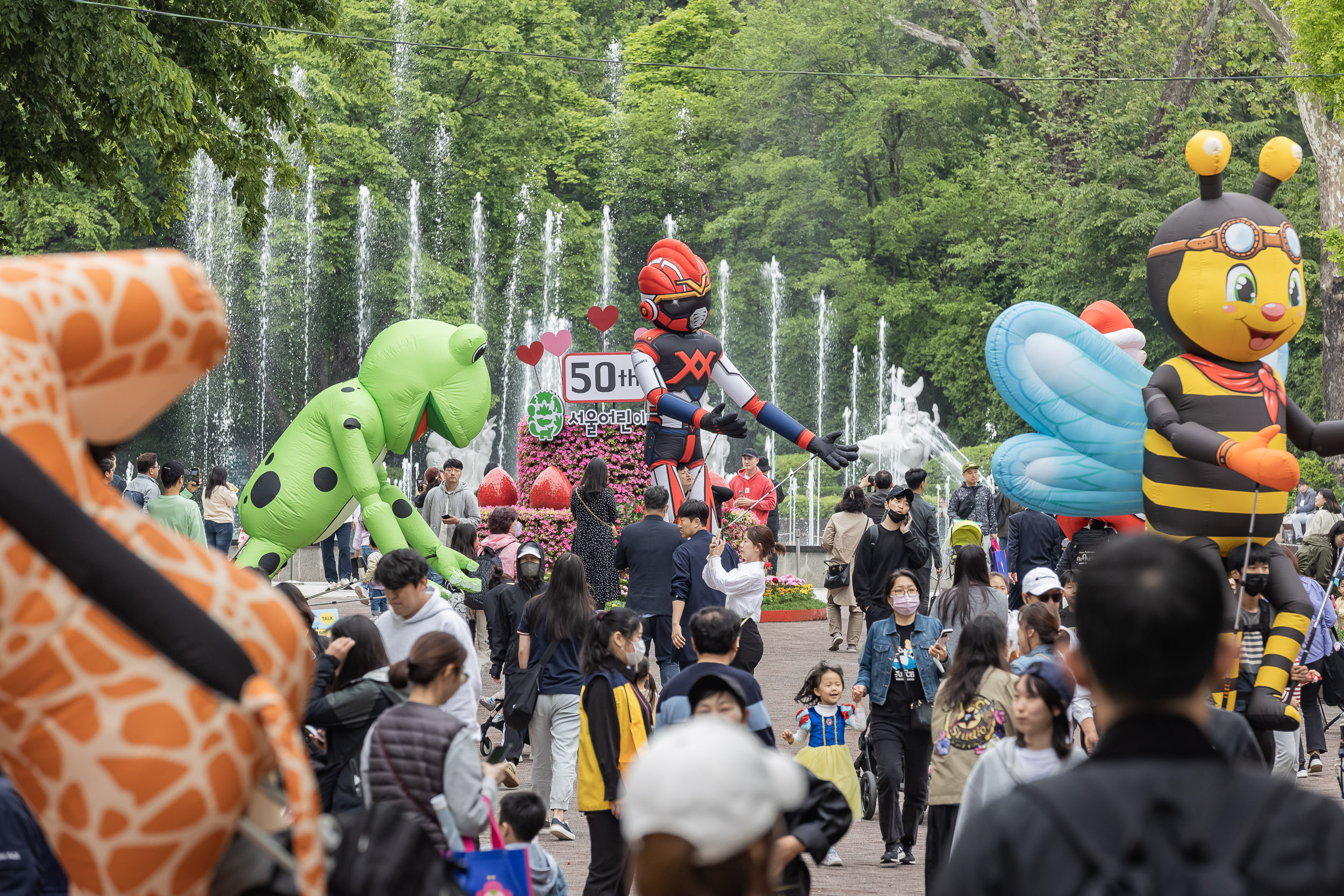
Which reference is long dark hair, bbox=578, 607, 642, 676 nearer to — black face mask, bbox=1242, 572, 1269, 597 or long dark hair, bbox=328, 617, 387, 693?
long dark hair, bbox=328, 617, 387, 693

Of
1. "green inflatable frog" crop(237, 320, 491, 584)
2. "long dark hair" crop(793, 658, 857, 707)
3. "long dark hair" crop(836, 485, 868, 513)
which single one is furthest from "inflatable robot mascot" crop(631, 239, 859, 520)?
"long dark hair" crop(793, 658, 857, 707)

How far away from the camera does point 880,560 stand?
11891mm

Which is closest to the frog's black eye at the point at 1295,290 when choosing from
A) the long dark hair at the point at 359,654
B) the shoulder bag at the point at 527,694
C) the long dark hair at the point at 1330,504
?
the shoulder bag at the point at 527,694

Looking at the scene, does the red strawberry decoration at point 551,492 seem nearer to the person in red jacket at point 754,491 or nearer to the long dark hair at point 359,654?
the person in red jacket at point 754,491

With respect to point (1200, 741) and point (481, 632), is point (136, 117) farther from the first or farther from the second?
point (1200, 741)

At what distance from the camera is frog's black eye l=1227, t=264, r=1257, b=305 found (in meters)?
8.34

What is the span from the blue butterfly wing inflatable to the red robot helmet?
10.1ft

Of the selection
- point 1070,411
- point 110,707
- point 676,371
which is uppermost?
point 676,371

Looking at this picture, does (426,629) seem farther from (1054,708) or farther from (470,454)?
(470,454)

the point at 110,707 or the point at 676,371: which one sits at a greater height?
the point at 676,371

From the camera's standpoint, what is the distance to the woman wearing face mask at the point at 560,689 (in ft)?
25.6

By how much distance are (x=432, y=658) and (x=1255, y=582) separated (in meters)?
5.24

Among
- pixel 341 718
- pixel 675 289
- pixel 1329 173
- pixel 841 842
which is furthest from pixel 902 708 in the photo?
pixel 1329 173

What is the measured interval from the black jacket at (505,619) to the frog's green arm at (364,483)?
233 centimetres
